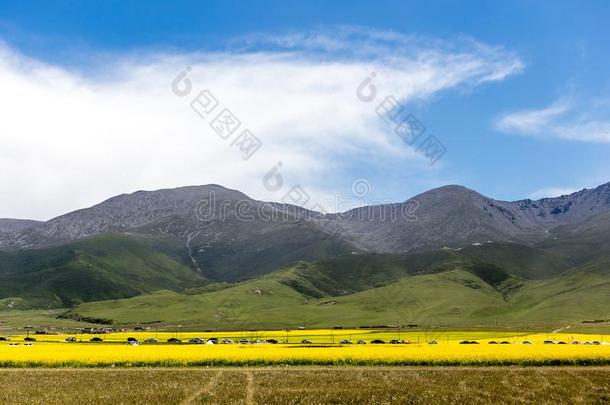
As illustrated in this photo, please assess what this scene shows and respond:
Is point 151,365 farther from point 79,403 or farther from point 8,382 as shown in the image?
point 79,403

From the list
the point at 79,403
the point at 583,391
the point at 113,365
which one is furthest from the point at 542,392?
the point at 113,365

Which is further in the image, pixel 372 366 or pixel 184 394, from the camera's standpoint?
pixel 372 366

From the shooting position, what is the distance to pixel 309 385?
57719mm

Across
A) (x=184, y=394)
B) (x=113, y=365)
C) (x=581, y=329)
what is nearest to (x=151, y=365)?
(x=113, y=365)

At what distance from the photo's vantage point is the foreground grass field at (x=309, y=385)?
5009cm

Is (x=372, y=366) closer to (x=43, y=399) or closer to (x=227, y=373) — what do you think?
(x=227, y=373)

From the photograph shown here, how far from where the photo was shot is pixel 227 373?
6762 cm

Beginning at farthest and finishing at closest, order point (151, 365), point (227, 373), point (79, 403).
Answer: point (151, 365) → point (227, 373) → point (79, 403)

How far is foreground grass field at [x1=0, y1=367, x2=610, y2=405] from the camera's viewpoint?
164 feet

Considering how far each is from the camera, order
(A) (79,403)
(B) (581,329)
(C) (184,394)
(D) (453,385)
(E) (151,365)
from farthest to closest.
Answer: (B) (581,329), (E) (151,365), (D) (453,385), (C) (184,394), (A) (79,403)

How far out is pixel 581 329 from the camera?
192m

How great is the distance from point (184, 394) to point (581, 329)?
172 metres

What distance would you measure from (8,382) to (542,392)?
50640 millimetres

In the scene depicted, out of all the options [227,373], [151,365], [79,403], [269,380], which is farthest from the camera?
[151,365]
